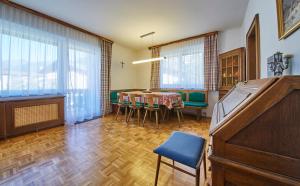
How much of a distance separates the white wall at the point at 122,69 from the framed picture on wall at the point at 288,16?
455 cm

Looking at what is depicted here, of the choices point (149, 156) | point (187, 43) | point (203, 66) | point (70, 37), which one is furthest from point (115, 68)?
point (149, 156)

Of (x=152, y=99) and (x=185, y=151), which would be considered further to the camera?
(x=152, y=99)

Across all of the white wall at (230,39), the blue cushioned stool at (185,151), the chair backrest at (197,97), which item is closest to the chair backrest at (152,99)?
the chair backrest at (197,97)

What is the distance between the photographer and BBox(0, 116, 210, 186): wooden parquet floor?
4.83 ft

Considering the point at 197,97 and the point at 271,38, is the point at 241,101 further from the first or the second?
the point at 197,97

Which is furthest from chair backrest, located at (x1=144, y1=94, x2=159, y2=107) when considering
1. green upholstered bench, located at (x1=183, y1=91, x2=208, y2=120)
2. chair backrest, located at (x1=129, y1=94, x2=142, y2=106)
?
green upholstered bench, located at (x1=183, y1=91, x2=208, y2=120)

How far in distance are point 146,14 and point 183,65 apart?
2.25 meters

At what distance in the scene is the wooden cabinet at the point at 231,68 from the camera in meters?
3.10

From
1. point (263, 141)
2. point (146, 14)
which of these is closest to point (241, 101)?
point (263, 141)

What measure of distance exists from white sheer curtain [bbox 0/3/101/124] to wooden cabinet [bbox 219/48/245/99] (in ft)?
12.4

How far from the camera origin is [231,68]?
135 inches

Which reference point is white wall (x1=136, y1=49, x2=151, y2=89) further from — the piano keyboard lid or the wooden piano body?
the wooden piano body

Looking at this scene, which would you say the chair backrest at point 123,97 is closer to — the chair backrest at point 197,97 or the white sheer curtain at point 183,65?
the white sheer curtain at point 183,65

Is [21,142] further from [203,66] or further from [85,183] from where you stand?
[203,66]
